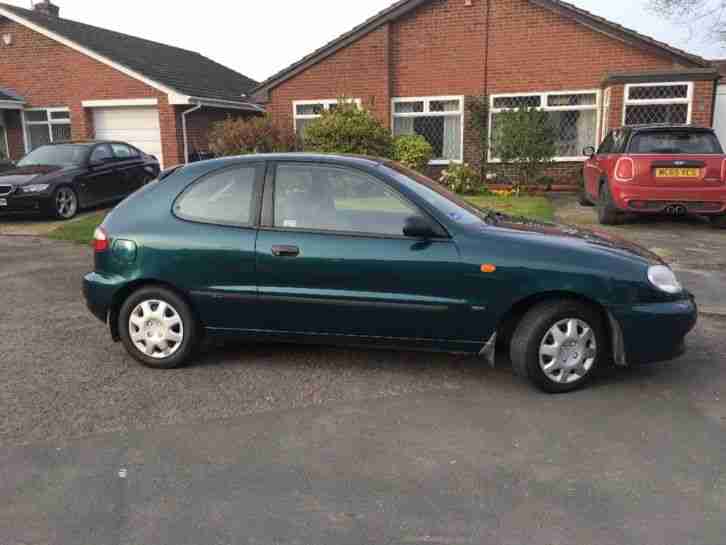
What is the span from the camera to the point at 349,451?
11.9 feet

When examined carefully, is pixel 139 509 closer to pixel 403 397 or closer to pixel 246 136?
pixel 403 397

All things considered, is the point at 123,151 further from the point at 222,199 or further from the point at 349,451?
the point at 349,451

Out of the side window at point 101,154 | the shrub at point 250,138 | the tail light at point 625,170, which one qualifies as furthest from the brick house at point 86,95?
the tail light at point 625,170

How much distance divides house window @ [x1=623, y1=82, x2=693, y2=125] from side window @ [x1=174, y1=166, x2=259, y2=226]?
Answer: 12.7m

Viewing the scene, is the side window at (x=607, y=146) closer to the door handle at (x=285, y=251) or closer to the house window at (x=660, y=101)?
the house window at (x=660, y=101)

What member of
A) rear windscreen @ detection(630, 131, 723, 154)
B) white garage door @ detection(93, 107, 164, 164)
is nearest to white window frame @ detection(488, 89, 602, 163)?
rear windscreen @ detection(630, 131, 723, 154)

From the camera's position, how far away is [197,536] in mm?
2865

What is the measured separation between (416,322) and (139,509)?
2067mm

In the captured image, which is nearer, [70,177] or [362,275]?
[362,275]

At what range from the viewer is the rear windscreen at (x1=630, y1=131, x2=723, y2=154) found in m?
10.1

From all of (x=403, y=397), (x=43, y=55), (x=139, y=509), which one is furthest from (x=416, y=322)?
(x=43, y=55)

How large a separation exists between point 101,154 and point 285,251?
10795mm

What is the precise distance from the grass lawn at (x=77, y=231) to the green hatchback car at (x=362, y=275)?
6198 mm

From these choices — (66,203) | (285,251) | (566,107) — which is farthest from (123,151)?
(285,251)
